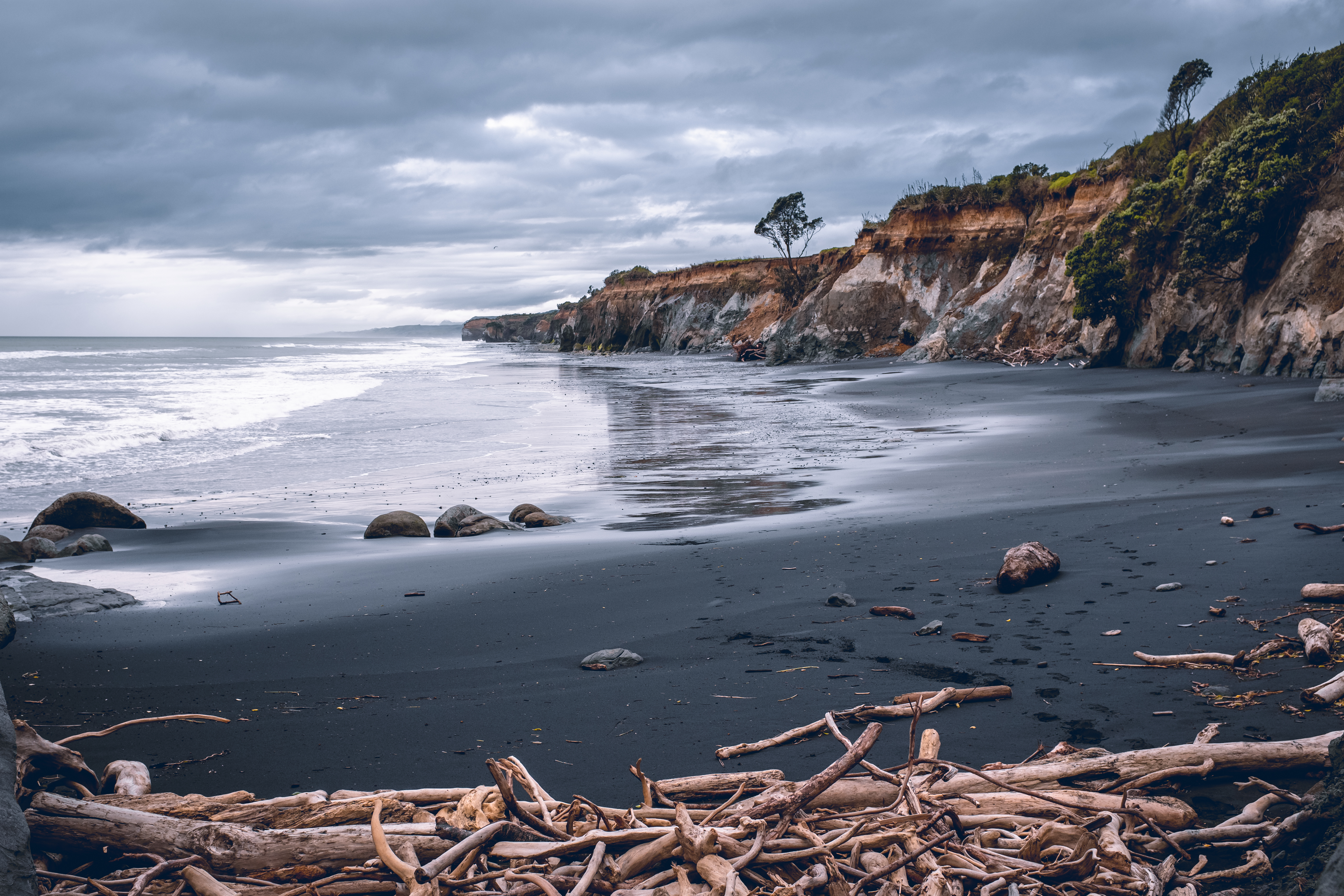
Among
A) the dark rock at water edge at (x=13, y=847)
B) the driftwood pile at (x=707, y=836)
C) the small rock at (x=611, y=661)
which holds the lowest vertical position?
the small rock at (x=611, y=661)

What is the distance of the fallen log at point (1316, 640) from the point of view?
3.88 metres

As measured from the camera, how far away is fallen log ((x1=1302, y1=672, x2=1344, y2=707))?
342 cm

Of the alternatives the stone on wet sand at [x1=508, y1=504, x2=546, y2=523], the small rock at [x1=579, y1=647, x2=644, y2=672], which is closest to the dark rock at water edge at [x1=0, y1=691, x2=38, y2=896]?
the small rock at [x1=579, y1=647, x2=644, y2=672]

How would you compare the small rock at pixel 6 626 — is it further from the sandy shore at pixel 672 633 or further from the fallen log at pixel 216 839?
Result: the fallen log at pixel 216 839

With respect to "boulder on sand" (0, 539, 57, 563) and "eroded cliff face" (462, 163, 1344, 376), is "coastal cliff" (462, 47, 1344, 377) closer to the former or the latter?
"eroded cliff face" (462, 163, 1344, 376)

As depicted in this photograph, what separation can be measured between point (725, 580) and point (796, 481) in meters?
5.23

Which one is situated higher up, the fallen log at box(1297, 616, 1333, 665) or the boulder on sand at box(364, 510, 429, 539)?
the fallen log at box(1297, 616, 1333, 665)

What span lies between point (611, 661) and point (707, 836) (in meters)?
2.57

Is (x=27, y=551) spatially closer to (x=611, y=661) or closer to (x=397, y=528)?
(x=397, y=528)

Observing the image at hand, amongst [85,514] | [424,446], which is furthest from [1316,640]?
[424,446]

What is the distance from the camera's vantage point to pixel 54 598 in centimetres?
638

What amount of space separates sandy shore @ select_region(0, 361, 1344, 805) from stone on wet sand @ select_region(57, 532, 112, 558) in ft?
0.73

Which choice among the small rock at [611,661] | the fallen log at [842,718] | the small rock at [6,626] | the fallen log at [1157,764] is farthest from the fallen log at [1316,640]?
the small rock at [6,626]

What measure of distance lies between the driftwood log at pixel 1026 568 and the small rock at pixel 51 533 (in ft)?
31.4
